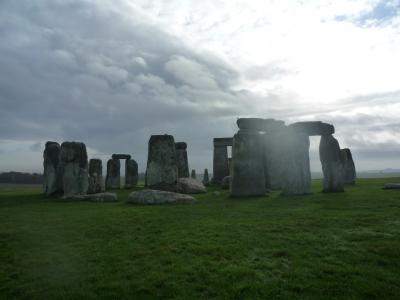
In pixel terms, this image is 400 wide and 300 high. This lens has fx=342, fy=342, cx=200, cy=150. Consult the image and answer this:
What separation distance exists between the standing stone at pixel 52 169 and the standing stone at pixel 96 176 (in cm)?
237

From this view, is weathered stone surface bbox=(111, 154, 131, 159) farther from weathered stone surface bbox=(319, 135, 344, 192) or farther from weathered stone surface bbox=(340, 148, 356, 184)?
weathered stone surface bbox=(319, 135, 344, 192)

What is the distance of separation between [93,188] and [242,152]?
10.4 meters

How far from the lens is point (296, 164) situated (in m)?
16.6

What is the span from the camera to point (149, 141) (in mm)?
18750

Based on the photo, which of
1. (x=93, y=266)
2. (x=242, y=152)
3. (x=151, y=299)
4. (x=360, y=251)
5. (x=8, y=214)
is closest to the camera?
(x=151, y=299)

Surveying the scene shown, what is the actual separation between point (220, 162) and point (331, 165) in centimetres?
1391

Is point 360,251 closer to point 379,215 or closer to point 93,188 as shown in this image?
point 379,215

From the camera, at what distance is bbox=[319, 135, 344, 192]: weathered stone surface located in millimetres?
17344

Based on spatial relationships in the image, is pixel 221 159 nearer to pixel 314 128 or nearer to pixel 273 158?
pixel 273 158

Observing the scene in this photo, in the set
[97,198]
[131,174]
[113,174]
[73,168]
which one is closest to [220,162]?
[131,174]

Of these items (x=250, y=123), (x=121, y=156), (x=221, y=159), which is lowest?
(x=221, y=159)

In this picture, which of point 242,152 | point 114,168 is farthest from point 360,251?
point 114,168

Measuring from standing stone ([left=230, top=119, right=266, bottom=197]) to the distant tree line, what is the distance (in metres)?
42.2

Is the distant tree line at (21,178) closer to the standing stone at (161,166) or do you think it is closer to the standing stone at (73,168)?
the standing stone at (73,168)
